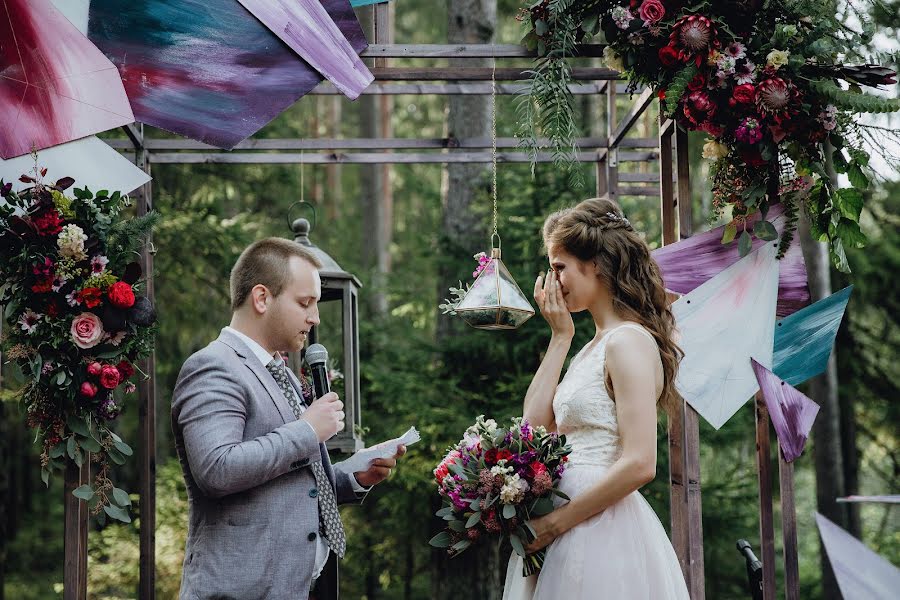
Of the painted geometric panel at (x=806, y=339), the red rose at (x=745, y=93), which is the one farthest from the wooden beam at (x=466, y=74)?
the painted geometric panel at (x=806, y=339)

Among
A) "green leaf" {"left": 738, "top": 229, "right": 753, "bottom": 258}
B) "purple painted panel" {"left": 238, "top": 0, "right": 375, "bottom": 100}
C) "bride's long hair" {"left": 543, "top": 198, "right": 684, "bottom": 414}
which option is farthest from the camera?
"purple painted panel" {"left": 238, "top": 0, "right": 375, "bottom": 100}

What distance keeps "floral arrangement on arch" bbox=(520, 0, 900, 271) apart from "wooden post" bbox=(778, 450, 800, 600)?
2.77 ft

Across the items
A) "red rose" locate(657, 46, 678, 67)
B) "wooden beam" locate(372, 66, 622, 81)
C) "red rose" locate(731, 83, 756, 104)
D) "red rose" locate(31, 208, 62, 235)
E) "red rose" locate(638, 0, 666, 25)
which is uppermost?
"red rose" locate(638, 0, 666, 25)

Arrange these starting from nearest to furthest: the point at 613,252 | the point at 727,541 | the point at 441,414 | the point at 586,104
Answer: the point at 613,252, the point at 441,414, the point at 727,541, the point at 586,104

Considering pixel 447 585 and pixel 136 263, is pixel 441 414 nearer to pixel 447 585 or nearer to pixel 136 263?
pixel 447 585

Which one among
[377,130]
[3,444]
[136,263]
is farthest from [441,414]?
[377,130]

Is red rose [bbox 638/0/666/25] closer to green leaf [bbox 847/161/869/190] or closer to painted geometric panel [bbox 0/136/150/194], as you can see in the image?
green leaf [bbox 847/161/869/190]

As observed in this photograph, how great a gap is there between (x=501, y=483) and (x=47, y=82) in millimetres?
2191

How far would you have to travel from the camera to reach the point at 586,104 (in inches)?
384

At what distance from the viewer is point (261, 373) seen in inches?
110

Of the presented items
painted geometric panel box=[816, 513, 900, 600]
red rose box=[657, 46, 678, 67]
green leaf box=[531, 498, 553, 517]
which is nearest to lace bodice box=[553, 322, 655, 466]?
green leaf box=[531, 498, 553, 517]

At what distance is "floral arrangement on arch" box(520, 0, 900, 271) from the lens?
3.27 m

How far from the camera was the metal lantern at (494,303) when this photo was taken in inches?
135

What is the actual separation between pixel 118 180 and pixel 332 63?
95cm
